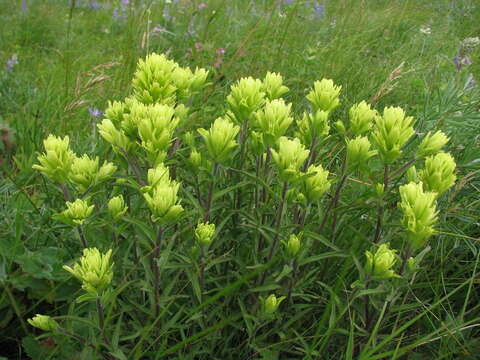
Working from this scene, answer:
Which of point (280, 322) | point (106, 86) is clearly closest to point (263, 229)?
point (280, 322)

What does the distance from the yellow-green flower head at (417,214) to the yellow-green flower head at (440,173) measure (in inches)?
3.8

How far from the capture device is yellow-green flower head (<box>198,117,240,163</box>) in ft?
3.81

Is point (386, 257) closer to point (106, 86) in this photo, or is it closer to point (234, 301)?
point (234, 301)

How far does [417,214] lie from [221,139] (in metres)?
0.51

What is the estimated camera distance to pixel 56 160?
1.16 m

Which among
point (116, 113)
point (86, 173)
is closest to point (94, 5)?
point (116, 113)

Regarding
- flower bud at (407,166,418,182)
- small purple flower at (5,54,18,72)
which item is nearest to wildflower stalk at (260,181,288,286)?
flower bud at (407,166,418,182)

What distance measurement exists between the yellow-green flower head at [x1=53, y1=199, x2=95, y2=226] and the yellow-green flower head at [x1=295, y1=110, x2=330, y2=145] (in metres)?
0.63

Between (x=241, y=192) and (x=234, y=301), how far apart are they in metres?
0.34

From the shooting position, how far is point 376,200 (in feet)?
4.16

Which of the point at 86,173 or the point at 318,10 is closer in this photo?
the point at 86,173

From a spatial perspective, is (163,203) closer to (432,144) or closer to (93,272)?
(93,272)

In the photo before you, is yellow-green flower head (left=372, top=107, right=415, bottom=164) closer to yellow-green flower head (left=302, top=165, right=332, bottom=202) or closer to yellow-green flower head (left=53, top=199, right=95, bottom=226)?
yellow-green flower head (left=302, top=165, right=332, bottom=202)

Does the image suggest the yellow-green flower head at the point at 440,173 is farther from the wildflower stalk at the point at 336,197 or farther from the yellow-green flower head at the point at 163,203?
the yellow-green flower head at the point at 163,203
